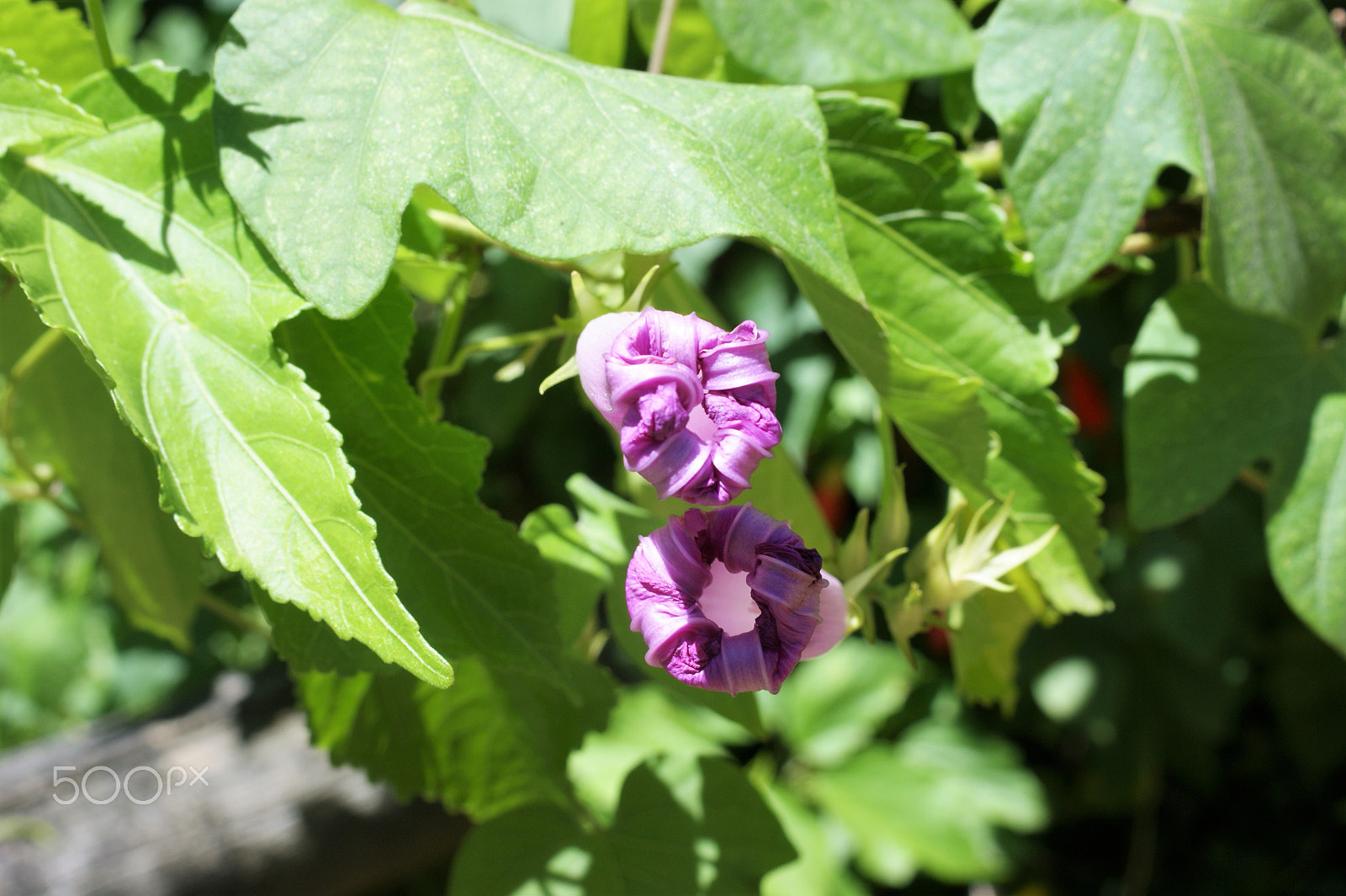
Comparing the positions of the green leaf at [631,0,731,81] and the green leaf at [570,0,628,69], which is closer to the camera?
the green leaf at [570,0,628,69]

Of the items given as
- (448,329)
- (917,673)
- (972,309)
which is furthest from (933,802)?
(448,329)

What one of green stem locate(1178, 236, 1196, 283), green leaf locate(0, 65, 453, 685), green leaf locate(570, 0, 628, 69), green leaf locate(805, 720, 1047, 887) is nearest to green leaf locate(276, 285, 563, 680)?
green leaf locate(0, 65, 453, 685)

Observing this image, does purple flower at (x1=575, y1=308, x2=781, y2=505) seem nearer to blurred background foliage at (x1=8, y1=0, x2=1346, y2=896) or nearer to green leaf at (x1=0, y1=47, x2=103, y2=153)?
green leaf at (x1=0, y1=47, x2=103, y2=153)

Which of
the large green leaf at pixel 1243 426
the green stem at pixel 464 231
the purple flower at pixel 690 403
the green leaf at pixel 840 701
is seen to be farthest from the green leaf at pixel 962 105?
the green leaf at pixel 840 701

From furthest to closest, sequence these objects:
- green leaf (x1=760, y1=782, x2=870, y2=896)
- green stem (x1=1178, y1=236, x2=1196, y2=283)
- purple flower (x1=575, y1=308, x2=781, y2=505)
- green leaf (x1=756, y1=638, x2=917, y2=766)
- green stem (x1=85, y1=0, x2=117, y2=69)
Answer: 1. green leaf (x1=756, y1=638, x2=917, y2=766)
2. green leaf (x1=760, y1=782, x2=870, y2=896)
3. green stem (x1=1178, y1=236, x2=1196, y2=283)
4. green stem (x1=85, y1=0, x2=117, y2=69)
5. purple flower (x1=575, y1=308, x2=781, y2=505)

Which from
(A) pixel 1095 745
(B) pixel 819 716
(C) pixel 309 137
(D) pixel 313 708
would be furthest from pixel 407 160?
(A) pixel 1095 745

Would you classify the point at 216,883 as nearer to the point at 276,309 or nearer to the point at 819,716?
the point at 819,716
